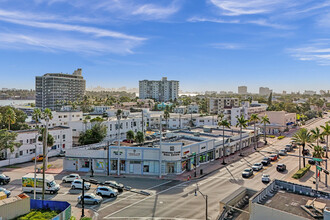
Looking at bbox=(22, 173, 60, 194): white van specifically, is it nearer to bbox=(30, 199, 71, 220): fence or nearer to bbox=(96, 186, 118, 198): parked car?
bbox=(96, 186, 118, 198): parked car

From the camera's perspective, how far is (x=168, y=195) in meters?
36.0

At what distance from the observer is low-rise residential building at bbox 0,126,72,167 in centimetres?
5497

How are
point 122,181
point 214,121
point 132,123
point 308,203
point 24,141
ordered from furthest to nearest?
point 214,121 → point 132,123 → point 24,141 → point 122,181 → point 308,203

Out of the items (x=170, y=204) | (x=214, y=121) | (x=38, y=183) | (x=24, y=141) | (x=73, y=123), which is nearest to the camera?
(x=170, y=204)

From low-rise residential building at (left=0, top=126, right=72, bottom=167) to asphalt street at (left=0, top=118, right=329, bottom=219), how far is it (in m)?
6.74

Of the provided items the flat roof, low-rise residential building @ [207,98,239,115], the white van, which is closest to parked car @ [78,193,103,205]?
the white van

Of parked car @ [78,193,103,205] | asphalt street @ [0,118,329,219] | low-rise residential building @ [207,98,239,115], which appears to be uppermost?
low-rise residential building @ [207,98,239,115]

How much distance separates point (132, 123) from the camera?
88375 mm

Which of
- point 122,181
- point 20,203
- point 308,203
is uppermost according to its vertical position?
point 308,203

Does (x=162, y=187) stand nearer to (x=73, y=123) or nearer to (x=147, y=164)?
(x=147, y=164)

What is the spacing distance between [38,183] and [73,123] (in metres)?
41.3

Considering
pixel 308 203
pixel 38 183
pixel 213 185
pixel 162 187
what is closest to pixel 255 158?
pixel 213 185

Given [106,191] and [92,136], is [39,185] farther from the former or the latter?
[92,136]

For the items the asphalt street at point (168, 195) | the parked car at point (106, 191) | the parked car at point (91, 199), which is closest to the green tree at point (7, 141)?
the asphalt street at point (168, 195)
